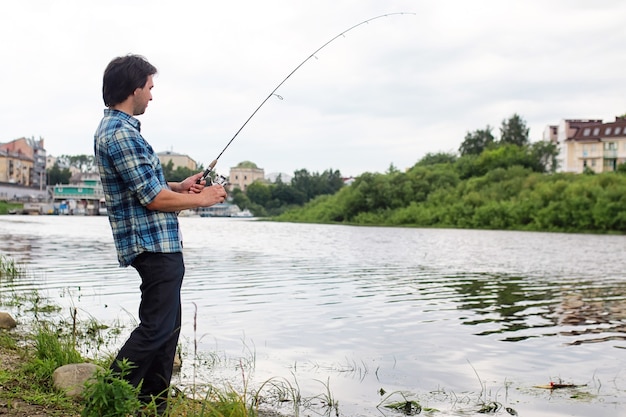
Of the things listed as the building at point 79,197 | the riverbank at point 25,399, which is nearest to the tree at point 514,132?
the building at point 79,197

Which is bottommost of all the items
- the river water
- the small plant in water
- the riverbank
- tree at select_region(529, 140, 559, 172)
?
the river water

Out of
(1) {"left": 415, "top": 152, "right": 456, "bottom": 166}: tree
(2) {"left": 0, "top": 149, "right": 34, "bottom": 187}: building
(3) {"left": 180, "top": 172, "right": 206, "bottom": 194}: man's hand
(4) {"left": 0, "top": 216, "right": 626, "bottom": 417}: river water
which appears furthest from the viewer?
(2) {"left": 0, "top": 149, "right": 34, "bottom": 187}: building

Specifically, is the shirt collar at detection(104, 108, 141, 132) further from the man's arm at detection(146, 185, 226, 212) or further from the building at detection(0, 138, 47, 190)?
the building at detection(0, 138, 47, 190)

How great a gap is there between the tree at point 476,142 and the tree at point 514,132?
1.91 metres

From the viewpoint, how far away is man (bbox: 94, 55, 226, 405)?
3.98m

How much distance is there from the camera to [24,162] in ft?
477

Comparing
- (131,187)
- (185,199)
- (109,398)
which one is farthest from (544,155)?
(109,398)

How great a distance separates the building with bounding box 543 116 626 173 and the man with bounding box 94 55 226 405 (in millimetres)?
95588

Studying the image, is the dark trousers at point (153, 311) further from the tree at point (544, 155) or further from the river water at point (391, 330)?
the tree at point (544, 155)

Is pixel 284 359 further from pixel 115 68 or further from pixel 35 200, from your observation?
pixel 35 200

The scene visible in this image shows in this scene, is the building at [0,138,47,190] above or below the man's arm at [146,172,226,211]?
above

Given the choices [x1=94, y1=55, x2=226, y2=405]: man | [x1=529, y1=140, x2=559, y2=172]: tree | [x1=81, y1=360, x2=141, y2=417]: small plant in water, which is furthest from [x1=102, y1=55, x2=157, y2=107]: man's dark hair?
[x1=529, y1=140, x2=559, y2=172]: tree

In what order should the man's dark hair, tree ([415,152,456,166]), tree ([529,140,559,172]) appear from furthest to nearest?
tree ([415,152,456,166]), tree ([529,140,559,172]), the man's dark hair

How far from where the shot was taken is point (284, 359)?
26.3 feet
